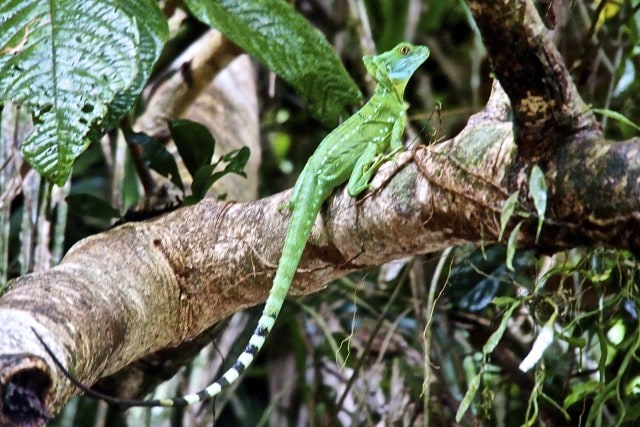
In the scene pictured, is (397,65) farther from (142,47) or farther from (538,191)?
(538,191)

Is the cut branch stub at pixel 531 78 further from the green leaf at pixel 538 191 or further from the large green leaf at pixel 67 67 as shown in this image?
the large green leaf at pixel 67 67

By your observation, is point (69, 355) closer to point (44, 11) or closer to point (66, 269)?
point (66, 269)

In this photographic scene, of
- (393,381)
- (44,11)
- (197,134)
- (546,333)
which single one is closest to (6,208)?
(197,134)

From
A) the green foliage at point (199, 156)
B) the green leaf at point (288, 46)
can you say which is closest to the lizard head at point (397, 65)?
the green leaf at point (288, 46)

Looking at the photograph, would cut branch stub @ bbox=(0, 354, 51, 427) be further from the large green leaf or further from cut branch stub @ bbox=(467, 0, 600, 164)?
cut branch stub @ bbox=(467, 0, 600, 164)

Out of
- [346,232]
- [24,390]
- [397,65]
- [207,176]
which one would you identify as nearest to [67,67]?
[207,176]
